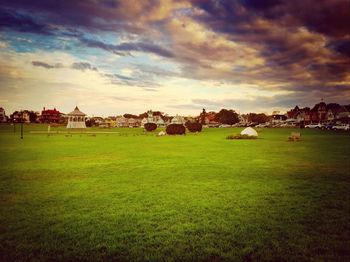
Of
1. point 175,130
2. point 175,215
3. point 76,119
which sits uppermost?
point 76,119

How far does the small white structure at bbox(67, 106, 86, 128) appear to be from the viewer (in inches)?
3415

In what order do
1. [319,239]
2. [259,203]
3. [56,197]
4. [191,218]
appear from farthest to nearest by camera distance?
[56,197], [259,203], [191,218], [319,239]

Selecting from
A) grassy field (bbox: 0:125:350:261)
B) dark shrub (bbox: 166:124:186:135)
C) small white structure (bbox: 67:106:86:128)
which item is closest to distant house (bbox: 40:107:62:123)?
small white structure (bbox: 67:106:86:128)

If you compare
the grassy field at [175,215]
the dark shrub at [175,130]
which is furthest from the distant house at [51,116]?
the grassy field at [175,215]

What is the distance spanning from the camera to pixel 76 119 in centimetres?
8788

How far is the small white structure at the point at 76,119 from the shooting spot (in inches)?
3415

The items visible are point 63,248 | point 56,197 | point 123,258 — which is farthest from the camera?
point 56,197

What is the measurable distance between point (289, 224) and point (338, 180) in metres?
6.49

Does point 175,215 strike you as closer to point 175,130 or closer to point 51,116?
point 175,130

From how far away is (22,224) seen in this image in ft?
22.2

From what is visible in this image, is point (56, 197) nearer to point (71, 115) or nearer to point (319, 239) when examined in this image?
point (319, 239)

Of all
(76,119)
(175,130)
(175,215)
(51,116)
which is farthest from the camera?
(51,116)

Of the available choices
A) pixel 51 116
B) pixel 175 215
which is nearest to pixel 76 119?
pixel 175 215

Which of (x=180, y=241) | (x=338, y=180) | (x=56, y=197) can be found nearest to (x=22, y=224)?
(x=56, y=197)
